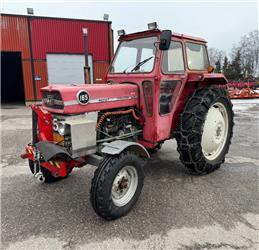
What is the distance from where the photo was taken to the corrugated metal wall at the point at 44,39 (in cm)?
1411

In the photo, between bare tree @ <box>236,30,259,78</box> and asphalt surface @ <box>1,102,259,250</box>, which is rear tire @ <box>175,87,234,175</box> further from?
bare tree @ <box>236,30,259,78</box>

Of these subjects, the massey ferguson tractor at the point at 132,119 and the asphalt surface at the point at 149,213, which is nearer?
the asphalt surface at the point at 149,213

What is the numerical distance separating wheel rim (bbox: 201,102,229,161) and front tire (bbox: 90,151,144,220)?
153 cm

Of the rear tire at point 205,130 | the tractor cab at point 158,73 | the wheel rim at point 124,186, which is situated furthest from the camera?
the rear tire at point 205,130

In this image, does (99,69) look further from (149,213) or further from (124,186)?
(149,213)

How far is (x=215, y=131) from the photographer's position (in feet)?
13.4

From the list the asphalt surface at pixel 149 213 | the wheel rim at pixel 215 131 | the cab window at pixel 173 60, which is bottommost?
the asphalt surface at pixel 149 213

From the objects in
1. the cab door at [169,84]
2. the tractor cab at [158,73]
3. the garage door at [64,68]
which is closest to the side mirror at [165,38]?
the tractor cab at [158,73]

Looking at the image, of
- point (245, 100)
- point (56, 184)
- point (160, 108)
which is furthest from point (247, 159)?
point (245, 100)

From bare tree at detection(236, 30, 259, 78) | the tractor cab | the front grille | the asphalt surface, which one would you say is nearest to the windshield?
the tractor cab

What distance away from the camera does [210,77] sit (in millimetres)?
3801

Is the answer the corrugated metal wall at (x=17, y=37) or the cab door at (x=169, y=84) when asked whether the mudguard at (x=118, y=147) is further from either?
the corrugated metal wall at (x=17, y=37)

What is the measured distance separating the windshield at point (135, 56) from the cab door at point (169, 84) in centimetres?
22

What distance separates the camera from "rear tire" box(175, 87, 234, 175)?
3.53 m
